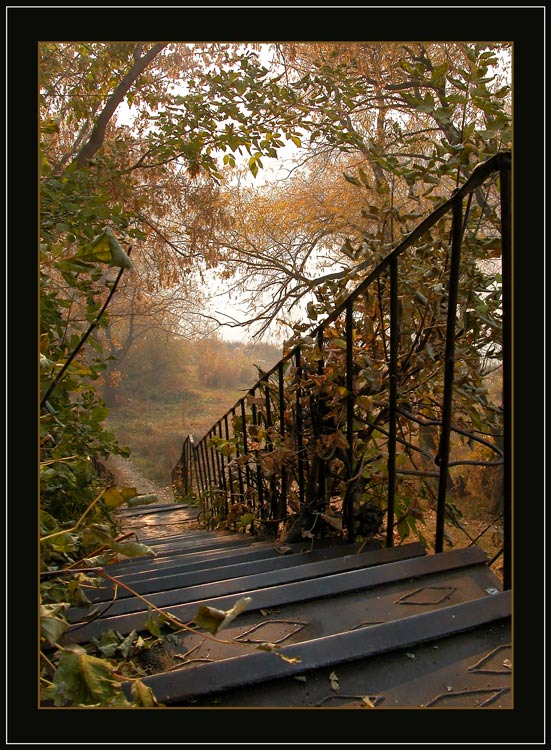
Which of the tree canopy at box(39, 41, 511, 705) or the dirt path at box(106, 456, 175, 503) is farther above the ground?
the tree canopy at box(39, 41, 511, 705)

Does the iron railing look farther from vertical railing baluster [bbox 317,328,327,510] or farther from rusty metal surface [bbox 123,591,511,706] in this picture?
rusty metal surface [bbox 123,591,511,706]

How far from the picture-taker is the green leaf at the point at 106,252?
822 mm

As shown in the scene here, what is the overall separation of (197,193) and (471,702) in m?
6.59

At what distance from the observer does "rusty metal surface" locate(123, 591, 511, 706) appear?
93 centimetres

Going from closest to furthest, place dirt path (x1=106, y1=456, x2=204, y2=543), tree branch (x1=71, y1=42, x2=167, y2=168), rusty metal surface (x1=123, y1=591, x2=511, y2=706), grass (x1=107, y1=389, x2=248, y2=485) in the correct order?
rusty metal surface (x1=123, y1=591, x2=511, y2=706), tree branch (x1=71, y1=42, x2=167, y2=168), dirt path (x1=106, y1=456, x2=204, y2=543), grass (x1=107, y1=389, x2=248, y2=485)

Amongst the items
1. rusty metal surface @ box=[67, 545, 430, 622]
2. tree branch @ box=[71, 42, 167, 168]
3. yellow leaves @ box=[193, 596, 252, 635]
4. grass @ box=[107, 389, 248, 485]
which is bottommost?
grass @ box=[107, 389, 248, 485]

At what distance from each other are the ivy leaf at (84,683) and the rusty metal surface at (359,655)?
16cm

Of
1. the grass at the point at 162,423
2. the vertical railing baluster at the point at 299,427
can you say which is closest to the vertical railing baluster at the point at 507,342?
the vertical railing baluster at the point at 299,427

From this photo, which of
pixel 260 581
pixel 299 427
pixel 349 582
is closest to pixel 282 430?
pixel 299 427

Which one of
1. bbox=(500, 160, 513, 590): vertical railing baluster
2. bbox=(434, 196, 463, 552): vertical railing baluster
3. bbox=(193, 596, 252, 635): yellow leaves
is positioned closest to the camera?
bbox=(193, 596, 252, 635): yellow leaves

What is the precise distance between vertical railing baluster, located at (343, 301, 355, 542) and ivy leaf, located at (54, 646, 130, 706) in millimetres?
1144

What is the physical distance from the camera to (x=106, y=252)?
2.73 ft

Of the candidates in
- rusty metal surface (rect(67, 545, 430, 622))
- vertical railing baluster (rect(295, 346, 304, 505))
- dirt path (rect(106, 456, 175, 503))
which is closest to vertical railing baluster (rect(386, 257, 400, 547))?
rusty metal surface (rect(67, 545, 430, 622))

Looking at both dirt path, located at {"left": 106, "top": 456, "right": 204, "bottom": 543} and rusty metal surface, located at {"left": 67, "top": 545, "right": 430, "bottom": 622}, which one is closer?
rusty metal surface, located at {"left": 67, "top": 545, "right": 430, "bottom": 622}
